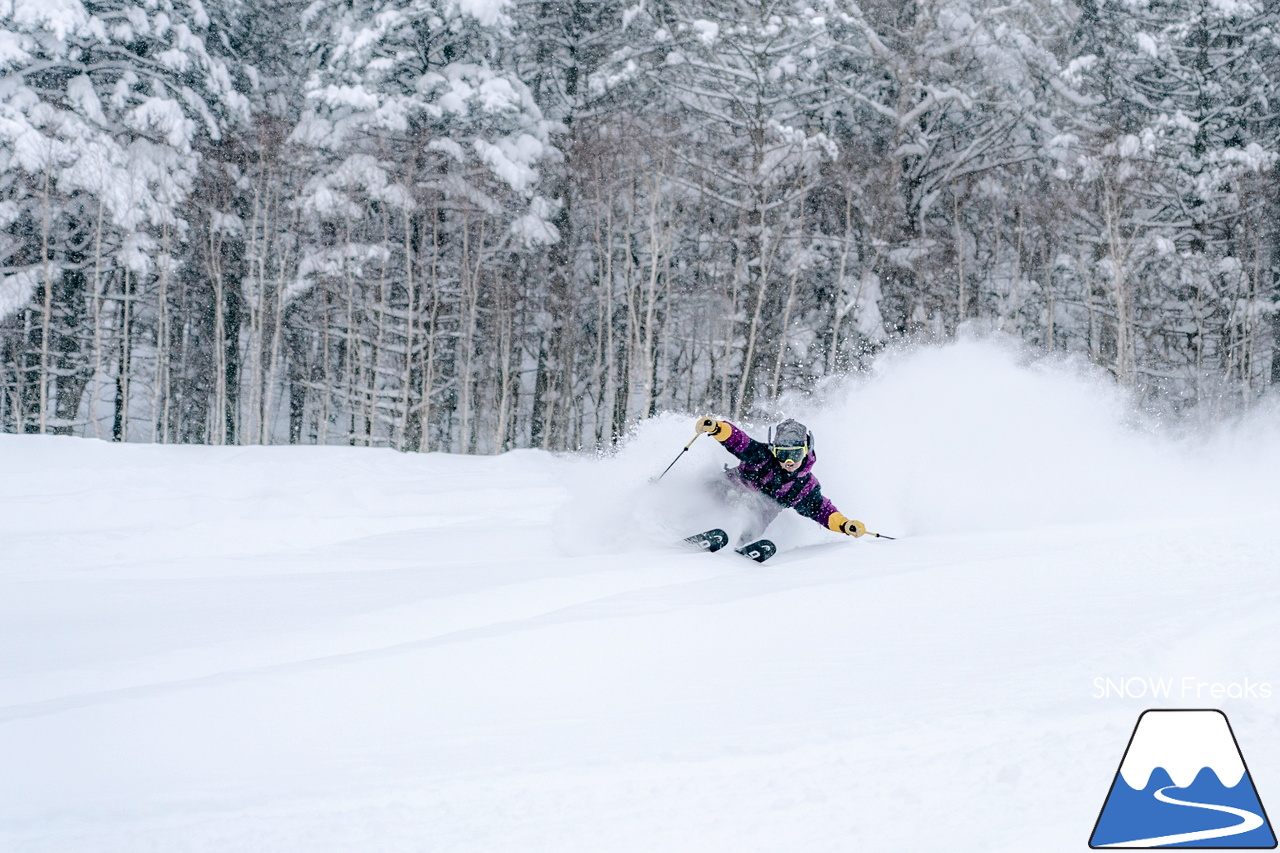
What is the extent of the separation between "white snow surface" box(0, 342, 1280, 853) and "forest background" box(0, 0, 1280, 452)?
432 inches

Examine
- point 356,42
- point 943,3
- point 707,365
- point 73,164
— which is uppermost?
point 943,3

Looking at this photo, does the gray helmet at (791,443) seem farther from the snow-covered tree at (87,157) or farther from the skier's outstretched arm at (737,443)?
the snow-covered tree at (87,157)

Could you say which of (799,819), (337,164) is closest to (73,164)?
(337,164)

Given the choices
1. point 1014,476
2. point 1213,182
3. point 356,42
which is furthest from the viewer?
point 1213,182

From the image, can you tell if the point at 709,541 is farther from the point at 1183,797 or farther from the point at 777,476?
the point at 1183,797

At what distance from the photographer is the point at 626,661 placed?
12.6ft

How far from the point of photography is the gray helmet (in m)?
6.94

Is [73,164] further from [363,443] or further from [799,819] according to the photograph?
[799,819]

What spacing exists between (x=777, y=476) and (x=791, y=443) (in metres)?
0.35

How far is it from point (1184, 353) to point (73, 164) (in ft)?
75.4

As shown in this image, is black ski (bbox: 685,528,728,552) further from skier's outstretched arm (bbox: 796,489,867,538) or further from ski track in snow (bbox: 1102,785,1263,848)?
ski track in snow (bbox: 1102,785,1263,848)

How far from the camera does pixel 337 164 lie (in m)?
19.0

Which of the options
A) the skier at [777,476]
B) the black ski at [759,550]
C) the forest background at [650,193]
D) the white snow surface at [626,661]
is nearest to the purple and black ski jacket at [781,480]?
the skier at [777,476]

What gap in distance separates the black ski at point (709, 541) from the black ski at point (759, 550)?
0.16m
